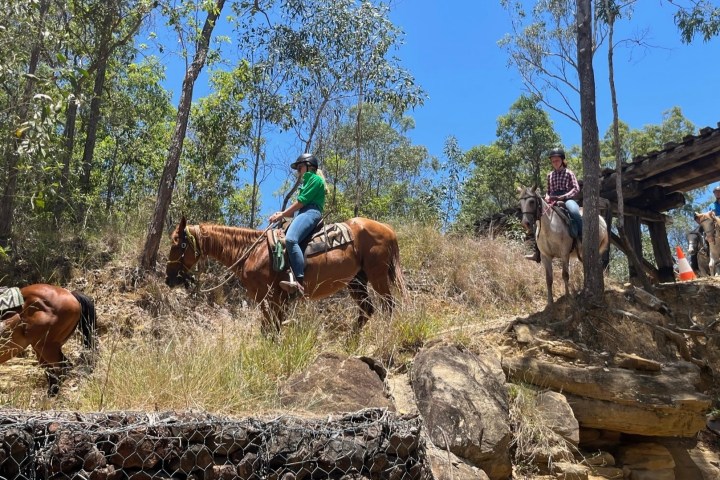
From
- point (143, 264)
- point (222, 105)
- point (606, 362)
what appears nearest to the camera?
point (606, 362)

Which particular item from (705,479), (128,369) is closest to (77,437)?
(128,369)

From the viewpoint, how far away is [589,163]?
9352 mm

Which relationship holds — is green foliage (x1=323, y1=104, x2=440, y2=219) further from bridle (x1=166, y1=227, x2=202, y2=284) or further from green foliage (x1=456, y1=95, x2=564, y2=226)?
bridle (x1=166, y1=227, x2=202, y2=284)

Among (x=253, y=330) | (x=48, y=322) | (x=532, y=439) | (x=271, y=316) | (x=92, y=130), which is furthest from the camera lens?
(x=92, y=130)

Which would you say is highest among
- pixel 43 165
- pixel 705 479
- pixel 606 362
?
pixel 43 165

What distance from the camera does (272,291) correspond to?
8656mm

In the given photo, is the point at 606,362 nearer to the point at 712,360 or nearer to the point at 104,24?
the point at 712,360

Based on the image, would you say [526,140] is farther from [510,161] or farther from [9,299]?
[9,299]

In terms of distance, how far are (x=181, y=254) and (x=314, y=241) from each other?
1959 mm

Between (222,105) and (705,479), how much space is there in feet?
41.7

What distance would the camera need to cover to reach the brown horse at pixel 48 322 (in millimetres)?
7586

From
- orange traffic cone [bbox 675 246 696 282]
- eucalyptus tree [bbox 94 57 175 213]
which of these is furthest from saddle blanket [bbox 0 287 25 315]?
orange traffic cone [bbox 675 246 696 282]

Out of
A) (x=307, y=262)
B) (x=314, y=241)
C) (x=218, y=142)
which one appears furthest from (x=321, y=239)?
(x=218, y=142)

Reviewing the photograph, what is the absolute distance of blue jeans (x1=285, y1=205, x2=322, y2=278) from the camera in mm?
8570
